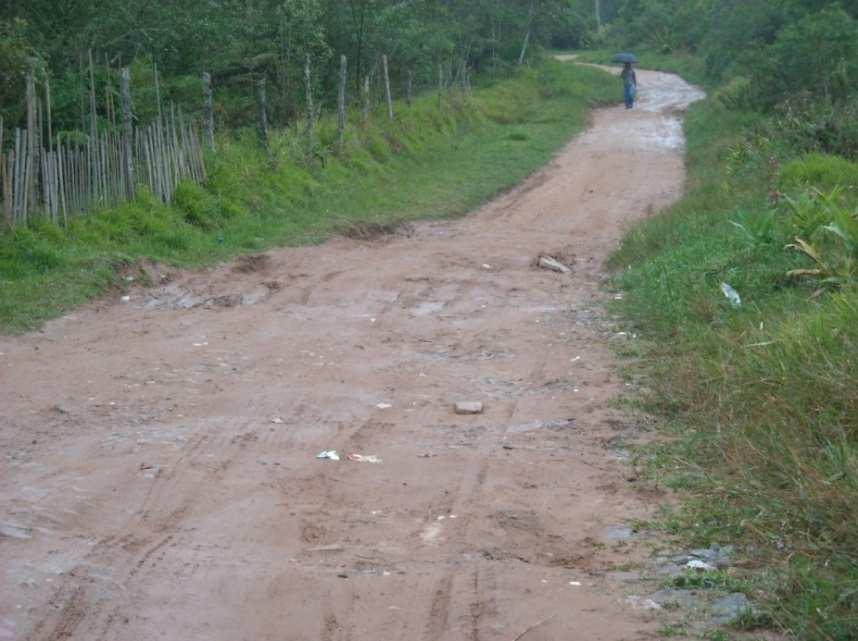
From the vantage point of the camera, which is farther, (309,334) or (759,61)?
(759,61)

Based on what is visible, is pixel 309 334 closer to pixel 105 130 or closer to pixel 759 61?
pixel 105 130

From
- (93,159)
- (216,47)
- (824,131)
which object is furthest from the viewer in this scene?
(216,47)

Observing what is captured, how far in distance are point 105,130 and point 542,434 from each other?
813 cm

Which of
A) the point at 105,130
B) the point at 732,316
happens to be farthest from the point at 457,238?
the point at 732,316

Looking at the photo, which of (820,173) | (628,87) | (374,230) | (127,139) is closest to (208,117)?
(127,139)

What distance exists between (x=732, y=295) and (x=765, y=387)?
268cm

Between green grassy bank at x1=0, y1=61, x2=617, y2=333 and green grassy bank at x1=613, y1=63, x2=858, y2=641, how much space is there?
4.55 metres

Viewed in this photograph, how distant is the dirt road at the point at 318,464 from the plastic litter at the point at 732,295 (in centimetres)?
102

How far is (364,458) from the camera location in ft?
21.6

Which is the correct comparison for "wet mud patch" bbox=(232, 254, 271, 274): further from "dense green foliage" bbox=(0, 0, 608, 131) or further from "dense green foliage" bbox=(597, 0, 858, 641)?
"dense green foliage" bbox=(597, 0, 858, 641)

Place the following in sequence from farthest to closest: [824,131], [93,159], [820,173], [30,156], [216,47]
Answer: [216,47] < [824,131] < [820,173] < [93,159] < [30,156]

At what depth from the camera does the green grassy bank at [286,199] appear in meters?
11.0

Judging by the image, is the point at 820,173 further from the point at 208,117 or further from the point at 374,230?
the point at 208,117

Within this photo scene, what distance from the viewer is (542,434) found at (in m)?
7.11
